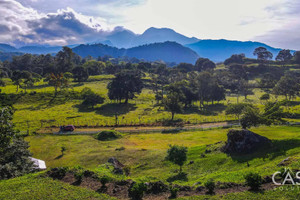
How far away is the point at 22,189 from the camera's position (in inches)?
802

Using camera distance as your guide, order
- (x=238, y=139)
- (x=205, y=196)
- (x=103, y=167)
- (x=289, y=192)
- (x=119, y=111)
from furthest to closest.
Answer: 1. (x=119, y=111)
2. (x=238, y=139)
3. (x=103, y=167)
4. (x=205, y=196)
5. (x=289, y=192)

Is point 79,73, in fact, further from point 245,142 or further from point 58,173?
point 245,142

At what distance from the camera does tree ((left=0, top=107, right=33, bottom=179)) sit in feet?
71.8

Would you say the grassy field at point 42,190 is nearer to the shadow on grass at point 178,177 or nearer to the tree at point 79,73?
the shadow on grass at point 178,177

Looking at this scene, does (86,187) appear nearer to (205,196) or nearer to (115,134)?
(205,196)

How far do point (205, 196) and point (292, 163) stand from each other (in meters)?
10.7

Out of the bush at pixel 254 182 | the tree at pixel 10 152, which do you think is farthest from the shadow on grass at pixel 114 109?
the bush at pixel 254 182

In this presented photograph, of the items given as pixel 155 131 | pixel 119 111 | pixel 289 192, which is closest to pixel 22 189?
pixel 289 192

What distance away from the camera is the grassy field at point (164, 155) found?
2508 centimetres

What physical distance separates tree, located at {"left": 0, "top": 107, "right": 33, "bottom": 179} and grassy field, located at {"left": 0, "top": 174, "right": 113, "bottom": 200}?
363cm

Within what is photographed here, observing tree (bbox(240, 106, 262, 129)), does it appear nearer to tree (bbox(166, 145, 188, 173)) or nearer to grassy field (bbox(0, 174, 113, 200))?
tree (bbox(166, 145, 188, 173))

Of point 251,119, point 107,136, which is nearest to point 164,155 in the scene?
point 251,119

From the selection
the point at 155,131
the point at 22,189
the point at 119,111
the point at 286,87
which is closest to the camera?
the point at 22,189

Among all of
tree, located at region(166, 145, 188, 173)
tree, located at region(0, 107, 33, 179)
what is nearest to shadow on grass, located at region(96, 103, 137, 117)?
tree, located at region(0, 107, 33, 179)
